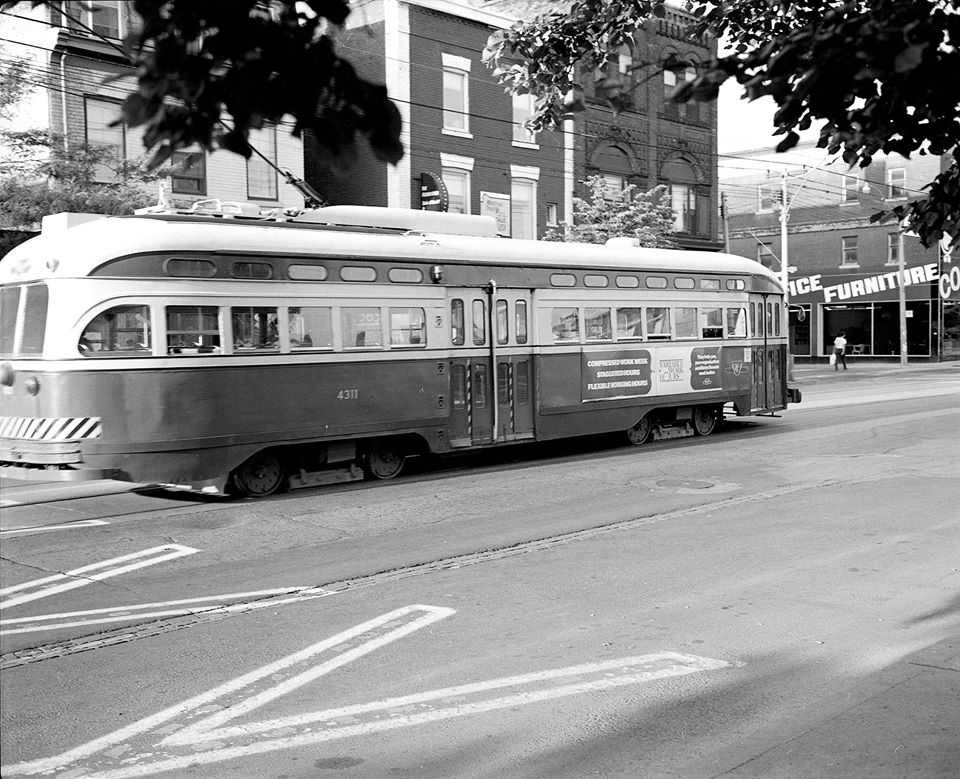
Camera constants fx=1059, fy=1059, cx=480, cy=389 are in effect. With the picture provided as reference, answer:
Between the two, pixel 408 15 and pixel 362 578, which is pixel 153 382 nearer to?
pixel 362 578

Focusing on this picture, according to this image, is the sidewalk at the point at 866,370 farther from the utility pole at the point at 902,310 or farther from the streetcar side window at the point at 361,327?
the streetcar side window at the point at 361,327

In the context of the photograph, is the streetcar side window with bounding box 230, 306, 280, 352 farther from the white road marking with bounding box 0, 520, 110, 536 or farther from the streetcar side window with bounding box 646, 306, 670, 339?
the streetcar side window with bounding box 646, 306, 670, 339

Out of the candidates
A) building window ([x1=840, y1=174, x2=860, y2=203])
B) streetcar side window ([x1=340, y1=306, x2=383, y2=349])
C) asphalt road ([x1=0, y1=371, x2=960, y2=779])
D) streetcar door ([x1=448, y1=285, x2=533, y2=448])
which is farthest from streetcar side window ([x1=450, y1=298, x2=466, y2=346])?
building window ([x1=840, y1=174, x2=860, y2=203])

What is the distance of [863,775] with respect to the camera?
4.76m

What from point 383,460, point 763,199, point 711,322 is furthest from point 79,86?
point 763,199

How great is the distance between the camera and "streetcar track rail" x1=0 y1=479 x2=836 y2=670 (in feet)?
22.6

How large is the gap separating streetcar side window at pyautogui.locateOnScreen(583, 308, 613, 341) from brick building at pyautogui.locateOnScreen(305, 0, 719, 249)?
9458 mm

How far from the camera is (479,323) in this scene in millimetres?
15742

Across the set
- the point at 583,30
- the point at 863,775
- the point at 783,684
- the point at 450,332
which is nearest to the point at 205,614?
the point at 783,684

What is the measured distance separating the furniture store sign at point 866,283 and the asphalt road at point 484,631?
140ft

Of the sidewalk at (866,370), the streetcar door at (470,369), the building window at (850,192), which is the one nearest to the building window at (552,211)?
the sidewalk at (866,370)

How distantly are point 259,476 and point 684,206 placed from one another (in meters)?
29.5

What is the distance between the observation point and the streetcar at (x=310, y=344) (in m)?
12.0

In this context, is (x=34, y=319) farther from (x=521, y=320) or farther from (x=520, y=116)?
(x=520, y=116)
